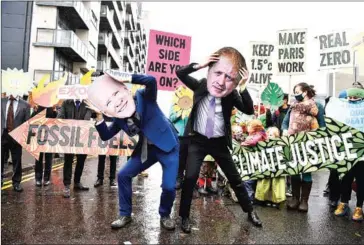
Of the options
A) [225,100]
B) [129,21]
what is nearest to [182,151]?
[225,100]

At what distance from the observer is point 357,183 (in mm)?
5566

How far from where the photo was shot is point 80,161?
770 cm

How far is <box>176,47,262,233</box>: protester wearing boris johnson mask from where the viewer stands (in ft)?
15.1

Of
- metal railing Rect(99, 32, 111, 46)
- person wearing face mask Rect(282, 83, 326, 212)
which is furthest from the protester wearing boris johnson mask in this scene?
metal railing Rect(99, 32, 111, 46)

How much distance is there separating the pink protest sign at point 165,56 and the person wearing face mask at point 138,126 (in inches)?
106

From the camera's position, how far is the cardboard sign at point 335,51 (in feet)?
28.9

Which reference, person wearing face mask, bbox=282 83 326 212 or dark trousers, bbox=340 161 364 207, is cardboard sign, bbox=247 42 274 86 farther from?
dark trousers, bbox=340 161 364 207

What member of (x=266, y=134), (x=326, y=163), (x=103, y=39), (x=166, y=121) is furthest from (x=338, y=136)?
(x=103, y=39)

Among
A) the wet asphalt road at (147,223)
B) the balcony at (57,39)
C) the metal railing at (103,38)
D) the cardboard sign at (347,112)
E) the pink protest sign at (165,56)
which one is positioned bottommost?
the wet asphalt road at (147,223)

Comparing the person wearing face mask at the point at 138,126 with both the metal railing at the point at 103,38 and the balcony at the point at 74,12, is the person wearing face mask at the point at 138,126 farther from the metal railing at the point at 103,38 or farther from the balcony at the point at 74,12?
the metal railing at the point at 103,38

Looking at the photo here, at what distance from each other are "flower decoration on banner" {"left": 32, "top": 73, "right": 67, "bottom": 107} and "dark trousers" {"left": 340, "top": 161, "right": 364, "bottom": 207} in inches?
213

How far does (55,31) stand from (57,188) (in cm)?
2374

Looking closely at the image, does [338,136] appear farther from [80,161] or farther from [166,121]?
[80,161]

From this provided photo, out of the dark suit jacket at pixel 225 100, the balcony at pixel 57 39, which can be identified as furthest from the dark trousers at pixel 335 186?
the balcony at pixel 57 39
